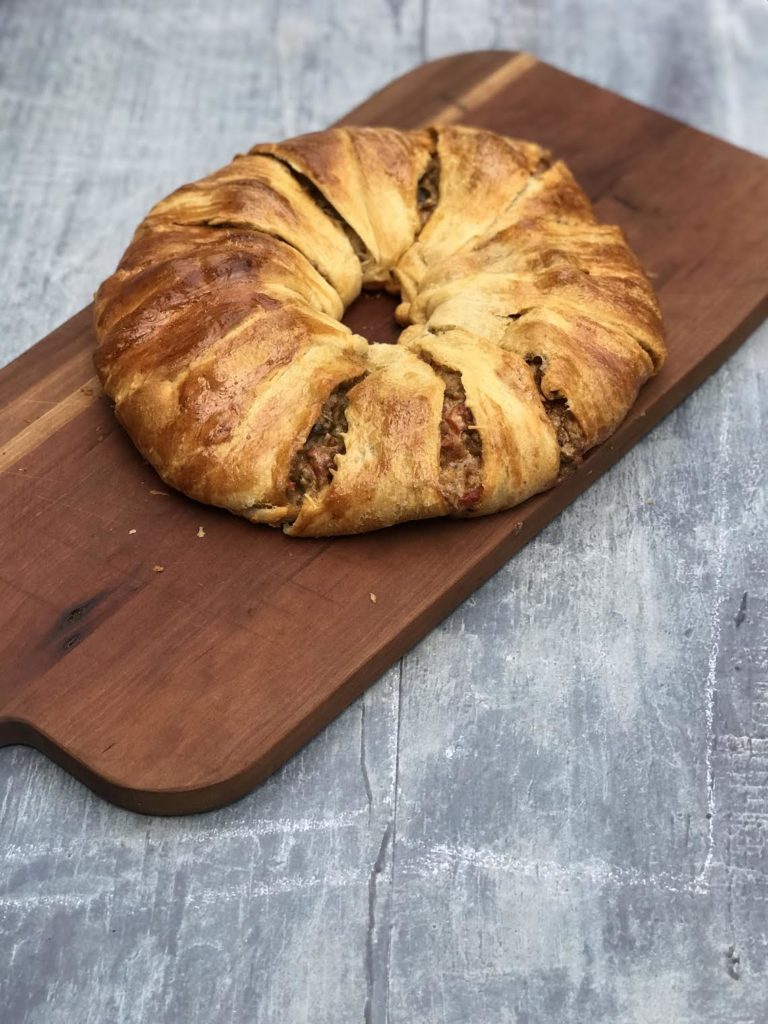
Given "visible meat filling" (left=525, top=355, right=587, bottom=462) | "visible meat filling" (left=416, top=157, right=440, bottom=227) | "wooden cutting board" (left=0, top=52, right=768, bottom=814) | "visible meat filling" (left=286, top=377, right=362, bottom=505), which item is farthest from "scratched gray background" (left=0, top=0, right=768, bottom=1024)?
"visible meat filling" (left=416, top=157, right=440, bottom=227)

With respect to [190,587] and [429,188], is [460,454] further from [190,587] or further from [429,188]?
[429,188]

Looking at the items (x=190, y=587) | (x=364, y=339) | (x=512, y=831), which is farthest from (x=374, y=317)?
(x=512, y=831)

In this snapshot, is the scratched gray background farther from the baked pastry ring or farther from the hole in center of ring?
the hole in center of ring

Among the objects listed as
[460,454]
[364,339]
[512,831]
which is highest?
[364,339]

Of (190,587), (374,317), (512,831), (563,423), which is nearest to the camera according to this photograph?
(512,831)

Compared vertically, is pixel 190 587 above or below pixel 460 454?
below

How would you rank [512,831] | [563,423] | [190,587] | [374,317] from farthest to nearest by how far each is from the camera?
[374,317] < [563,423] < [190,587] < [512,831]

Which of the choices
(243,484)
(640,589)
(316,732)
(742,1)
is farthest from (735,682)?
(742,1)

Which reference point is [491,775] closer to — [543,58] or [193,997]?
[193,997]
